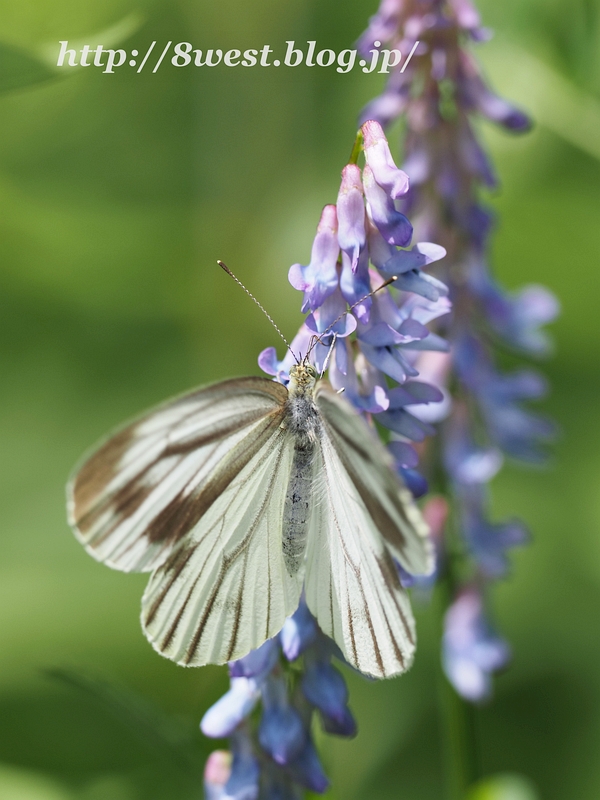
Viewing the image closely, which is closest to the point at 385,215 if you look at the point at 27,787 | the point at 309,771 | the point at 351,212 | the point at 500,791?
the point at 351,212

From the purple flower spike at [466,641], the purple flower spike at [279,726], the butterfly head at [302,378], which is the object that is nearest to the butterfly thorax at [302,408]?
the butterfly head at [302,378]

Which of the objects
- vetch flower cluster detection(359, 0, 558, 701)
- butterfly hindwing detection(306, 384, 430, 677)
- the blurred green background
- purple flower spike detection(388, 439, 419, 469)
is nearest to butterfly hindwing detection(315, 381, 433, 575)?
butterfly hindwing detection(306, 384, 430, 677)

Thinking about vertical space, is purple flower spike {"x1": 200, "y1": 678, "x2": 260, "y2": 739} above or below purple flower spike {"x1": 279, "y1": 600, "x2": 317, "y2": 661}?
below

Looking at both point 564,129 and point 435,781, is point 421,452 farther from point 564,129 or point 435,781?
point 435,781

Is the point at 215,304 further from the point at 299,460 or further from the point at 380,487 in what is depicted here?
the point at 380,487

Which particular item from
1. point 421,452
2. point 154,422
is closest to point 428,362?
point 421,452

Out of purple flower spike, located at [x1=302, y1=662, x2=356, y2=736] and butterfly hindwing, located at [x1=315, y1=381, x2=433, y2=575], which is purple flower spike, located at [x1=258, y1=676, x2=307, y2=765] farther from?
butterfly hindwing, located at [x1=315, y1=381, x2=433, y2=575]
